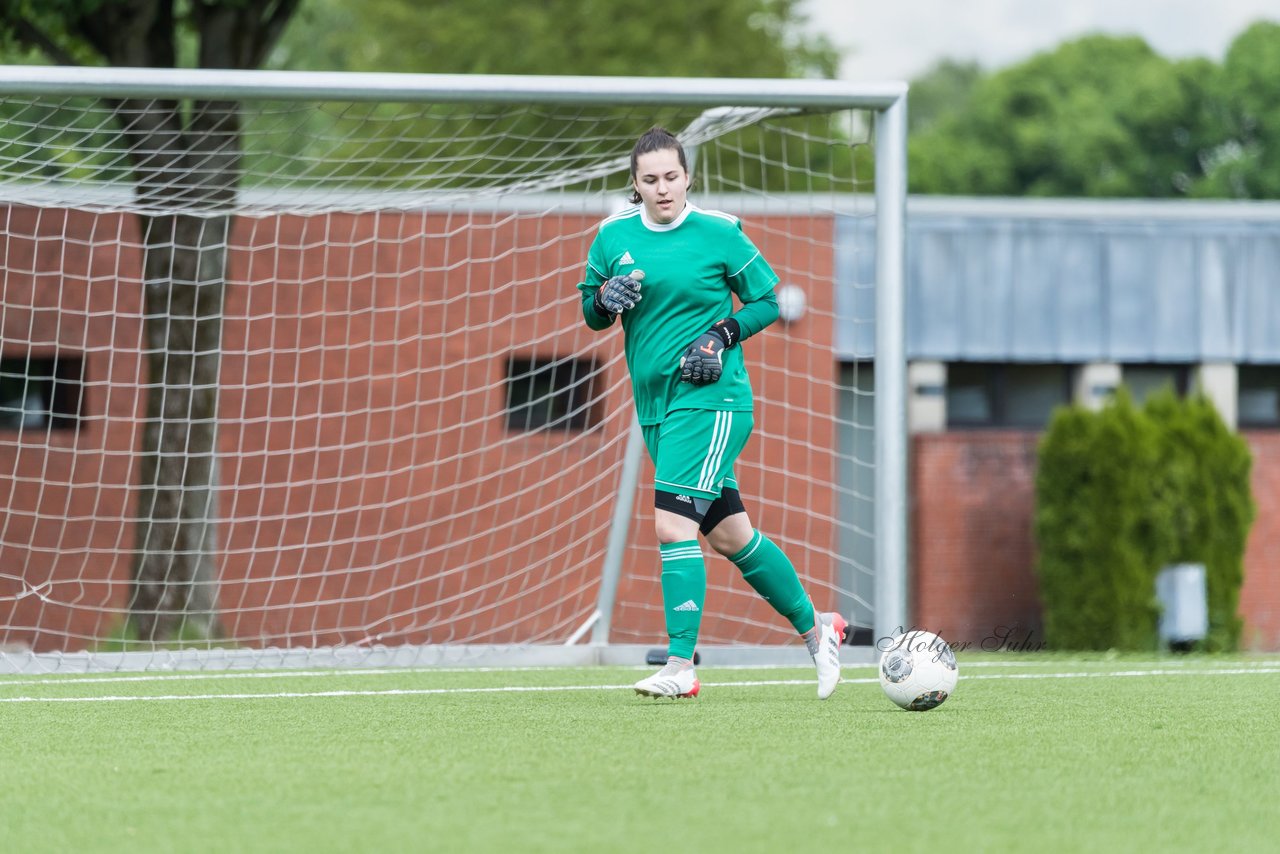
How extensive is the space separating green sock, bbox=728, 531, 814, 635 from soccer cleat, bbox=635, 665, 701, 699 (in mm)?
383

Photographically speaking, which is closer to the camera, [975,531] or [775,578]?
[775,578]

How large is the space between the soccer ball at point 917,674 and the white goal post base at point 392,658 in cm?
221

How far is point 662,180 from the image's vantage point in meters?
5.20

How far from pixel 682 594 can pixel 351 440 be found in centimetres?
823

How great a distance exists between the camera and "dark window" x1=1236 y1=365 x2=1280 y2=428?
57.9ft

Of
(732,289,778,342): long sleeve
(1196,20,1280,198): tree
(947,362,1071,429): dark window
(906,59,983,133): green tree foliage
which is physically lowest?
(732,289,778,342): long sleeve

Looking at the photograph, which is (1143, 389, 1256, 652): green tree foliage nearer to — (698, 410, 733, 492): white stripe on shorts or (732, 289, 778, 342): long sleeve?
(732, 289, 778, 342): long sleeve

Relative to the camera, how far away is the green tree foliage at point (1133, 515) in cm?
1483

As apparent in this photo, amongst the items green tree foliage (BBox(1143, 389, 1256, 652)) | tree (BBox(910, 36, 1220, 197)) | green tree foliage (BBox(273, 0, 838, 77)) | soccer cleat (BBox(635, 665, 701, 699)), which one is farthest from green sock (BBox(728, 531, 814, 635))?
tree (BBox(910, 36, 1220, 197))

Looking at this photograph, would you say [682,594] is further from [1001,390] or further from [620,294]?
[1001,390]

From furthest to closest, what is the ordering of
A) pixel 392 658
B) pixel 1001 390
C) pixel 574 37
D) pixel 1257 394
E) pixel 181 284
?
pixel 574 37
pixel 1257 394
pixel 1001 390
pixel 181 284
pixel 392 658

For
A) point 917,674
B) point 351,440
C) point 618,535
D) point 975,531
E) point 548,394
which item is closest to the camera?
point 917,674

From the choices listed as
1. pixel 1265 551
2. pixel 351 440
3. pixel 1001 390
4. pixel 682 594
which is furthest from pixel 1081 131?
pixel 682 594

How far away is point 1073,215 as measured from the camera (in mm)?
16469
